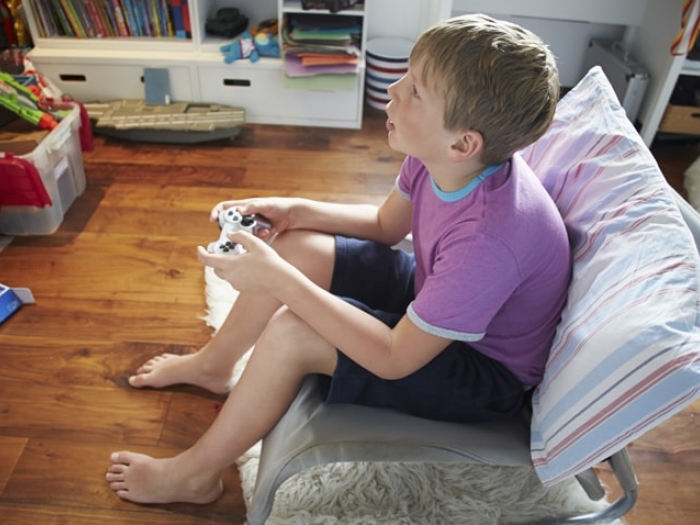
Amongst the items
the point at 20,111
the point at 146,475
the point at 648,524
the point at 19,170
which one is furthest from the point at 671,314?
the point at 20,111

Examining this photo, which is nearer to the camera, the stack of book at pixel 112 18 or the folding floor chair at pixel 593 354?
the folding floor chair at pixel 593 354

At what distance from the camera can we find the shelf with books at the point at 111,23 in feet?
6.98

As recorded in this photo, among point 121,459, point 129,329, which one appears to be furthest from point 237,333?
point 129,329

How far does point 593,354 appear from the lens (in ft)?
2.39

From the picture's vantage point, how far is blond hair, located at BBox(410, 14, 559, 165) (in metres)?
0.72

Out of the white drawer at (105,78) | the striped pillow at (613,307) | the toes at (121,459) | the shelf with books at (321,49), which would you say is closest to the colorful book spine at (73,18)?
the white drawer at (105,78)

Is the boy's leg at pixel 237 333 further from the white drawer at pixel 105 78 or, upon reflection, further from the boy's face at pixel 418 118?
the white drawer at pixel 105 78

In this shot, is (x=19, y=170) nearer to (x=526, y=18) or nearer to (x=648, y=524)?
(x=648, y=524)

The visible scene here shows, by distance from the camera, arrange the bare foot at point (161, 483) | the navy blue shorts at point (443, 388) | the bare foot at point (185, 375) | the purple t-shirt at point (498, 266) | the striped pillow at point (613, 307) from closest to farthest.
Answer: the striped pillow at point (613, 307) → the purple t-shirt at point (498, 266) → the navy blue shorts at point (443, 388) → the bare foot at point (161, 483) → the bare foot at point (185, 375)

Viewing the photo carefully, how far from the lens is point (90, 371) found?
1309mm

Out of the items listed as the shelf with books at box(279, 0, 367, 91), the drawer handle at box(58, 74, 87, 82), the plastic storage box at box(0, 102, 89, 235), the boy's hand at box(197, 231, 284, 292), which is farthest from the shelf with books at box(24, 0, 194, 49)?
the boy's hand at box(197, 231, 284, 292)

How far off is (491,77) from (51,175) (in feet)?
4.44

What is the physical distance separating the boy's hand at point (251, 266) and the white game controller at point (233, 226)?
0.9 inches

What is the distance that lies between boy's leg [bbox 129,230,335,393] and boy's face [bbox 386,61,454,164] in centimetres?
30
